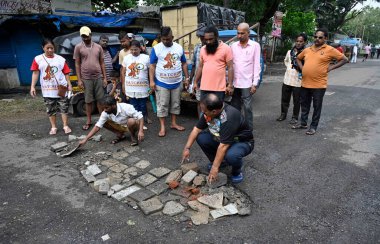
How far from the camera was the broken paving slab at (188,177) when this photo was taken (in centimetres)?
330

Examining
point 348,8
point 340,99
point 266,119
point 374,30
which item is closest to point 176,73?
point 266,119

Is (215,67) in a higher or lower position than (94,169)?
higher

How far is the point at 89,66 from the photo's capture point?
502cm

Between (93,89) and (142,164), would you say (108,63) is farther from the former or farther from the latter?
(142,164)

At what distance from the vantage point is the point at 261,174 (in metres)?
3.65

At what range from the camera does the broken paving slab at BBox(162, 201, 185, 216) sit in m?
2.86

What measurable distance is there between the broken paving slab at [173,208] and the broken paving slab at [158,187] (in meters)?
0.27

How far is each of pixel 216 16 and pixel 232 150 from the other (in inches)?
402

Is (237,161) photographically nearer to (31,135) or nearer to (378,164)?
(378,164)

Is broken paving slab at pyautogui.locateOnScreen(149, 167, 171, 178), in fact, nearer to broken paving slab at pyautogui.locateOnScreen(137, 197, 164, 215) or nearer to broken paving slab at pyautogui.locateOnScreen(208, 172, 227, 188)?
broken paving slab at pyautogui.locateOnScreen(137, 197, 164, 215)

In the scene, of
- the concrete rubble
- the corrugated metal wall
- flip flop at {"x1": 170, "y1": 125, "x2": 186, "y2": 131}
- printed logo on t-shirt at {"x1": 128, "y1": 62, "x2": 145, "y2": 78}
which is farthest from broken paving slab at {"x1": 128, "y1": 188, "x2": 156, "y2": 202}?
the corrugated metal wall

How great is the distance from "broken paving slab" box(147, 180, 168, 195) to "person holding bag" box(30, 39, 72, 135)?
267cm

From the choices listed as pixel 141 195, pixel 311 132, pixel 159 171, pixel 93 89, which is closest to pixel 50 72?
pixel 93 89

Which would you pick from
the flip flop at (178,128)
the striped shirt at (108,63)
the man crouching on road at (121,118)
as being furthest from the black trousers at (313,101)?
A: the striped shirt at (108,63)
